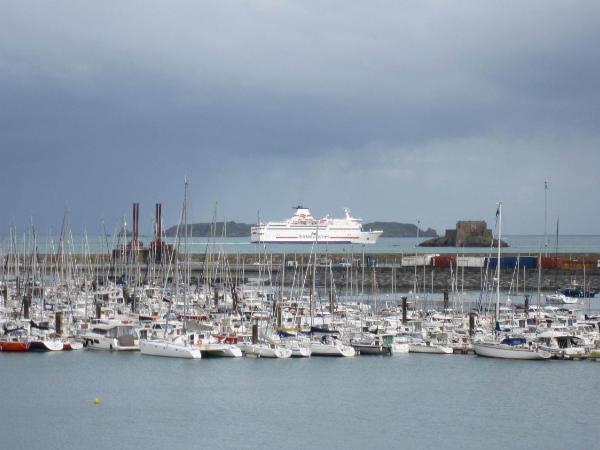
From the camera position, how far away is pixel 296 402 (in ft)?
129

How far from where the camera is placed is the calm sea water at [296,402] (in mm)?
33031

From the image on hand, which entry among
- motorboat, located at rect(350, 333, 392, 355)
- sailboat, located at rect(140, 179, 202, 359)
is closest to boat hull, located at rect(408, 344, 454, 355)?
motorboat, located at rect(350, 333, 392, 355)

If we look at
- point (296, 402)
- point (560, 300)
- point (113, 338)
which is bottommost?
point (296, 402)

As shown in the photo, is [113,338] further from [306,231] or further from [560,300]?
[306,231]

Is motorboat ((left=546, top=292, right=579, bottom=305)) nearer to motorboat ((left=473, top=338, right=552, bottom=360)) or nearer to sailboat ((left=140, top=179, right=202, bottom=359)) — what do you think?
motorboat ((left=473, top=338, right=552, bottom=360))

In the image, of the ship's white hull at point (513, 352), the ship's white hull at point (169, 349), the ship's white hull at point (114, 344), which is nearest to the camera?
the ship's white hull at point (169, 349)

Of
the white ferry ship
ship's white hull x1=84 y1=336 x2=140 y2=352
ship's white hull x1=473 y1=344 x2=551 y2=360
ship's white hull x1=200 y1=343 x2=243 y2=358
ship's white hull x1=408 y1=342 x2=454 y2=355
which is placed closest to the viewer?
ship's white hull x1=200 y1=343 x2=243 y2=358

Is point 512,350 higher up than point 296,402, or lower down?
higher up

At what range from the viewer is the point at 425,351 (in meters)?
50.6

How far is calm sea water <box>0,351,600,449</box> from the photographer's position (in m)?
33.0

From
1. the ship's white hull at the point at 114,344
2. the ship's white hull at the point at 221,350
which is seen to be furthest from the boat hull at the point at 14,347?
the ship's white hull at the point at 221,350

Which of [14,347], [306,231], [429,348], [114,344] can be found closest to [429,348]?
[429,348]

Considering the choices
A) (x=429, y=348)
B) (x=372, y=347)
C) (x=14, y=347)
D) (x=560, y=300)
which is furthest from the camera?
(x=560, y=300)

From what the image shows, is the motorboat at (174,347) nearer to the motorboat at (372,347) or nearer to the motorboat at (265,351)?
the motorboat at (265,351)
